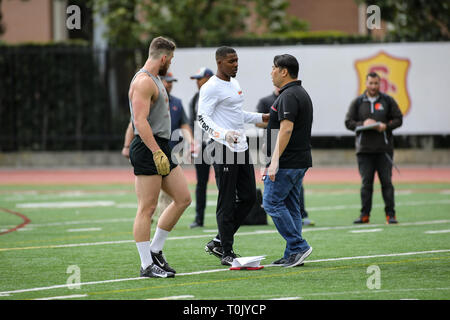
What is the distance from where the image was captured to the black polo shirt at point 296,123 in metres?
8.74

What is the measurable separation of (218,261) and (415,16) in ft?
62.2

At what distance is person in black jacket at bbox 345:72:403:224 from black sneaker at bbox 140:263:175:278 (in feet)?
Result: 17.2

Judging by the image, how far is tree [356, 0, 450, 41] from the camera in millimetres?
26391

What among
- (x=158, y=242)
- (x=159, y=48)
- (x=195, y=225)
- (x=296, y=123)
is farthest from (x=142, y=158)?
(x=195, y=225)

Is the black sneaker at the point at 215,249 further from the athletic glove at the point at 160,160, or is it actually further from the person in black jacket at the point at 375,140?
the person in black jacket at the point at 375,140

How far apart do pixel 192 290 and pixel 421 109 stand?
19.0 meters

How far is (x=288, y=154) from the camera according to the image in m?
8.82

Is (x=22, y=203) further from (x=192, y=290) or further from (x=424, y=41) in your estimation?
(x=424, y=41)

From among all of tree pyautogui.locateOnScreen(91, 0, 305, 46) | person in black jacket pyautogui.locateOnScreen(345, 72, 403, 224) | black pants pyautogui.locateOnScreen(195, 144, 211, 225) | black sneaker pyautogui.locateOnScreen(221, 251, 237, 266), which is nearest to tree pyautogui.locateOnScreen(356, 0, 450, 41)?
tree pyautogui.locateOnScreen(91, 0, 305, 46)

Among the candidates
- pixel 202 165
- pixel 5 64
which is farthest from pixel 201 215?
pixel 5 64

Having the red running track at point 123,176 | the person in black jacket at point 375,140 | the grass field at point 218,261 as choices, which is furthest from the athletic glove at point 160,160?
the red running track at point 123,176

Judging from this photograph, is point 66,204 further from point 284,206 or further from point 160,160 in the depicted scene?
point 160,160

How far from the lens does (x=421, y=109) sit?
2539 centimetres
